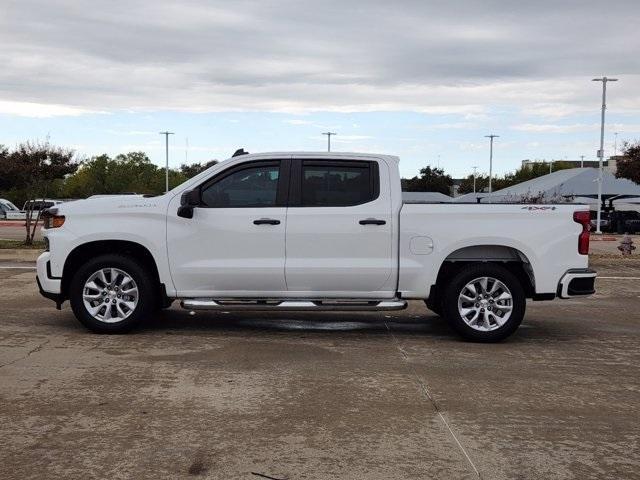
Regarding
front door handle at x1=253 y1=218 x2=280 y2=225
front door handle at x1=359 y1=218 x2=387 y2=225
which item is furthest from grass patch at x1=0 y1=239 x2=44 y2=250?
front door handle at x1=359 y1=218 x2=387 y2=225

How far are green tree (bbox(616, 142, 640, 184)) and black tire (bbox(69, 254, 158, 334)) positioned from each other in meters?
39.7

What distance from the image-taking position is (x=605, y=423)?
207 inches

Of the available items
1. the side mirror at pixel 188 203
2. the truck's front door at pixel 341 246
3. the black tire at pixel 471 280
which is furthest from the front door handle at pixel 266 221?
the black tire at pixel 471 280

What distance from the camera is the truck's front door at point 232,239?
7992mm

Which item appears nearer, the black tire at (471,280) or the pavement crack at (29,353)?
the pavement crack at (29,353)

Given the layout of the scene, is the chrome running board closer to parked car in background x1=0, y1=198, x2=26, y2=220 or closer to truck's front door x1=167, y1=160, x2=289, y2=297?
truck's front door x1=167, y1=160, x2=289, y2=297

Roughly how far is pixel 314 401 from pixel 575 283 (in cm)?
363

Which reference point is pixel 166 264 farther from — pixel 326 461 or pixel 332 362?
pixel 326 461

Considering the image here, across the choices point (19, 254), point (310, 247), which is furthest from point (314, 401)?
point (19, 254)

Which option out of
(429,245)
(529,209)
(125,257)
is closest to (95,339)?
(125,257)

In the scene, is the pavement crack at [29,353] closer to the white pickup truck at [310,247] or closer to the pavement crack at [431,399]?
the white pickup truck at [310,247]

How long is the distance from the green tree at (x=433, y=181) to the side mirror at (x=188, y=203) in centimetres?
8002

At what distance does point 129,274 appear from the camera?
8086mm

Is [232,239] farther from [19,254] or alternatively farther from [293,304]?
[19,254]
